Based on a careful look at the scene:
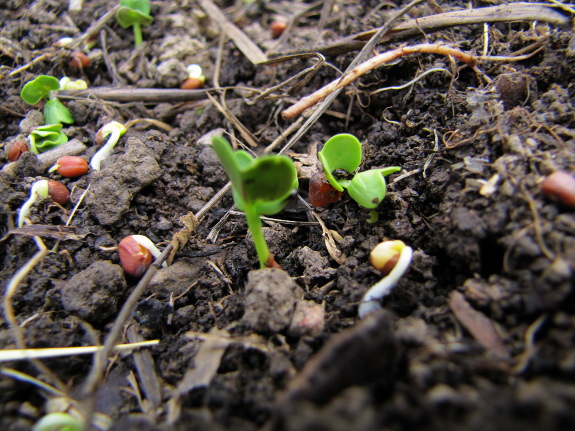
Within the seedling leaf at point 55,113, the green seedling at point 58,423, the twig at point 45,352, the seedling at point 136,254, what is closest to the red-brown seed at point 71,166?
the seedling leaf at point 55,113

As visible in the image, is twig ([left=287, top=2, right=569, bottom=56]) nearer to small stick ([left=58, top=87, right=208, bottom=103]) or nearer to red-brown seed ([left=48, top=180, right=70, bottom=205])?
small stick ([left=58, top=87, right=208, bottom=103])

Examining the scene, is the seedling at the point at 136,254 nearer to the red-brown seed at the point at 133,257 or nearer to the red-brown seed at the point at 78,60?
the red-brown seed at the point at 133,257

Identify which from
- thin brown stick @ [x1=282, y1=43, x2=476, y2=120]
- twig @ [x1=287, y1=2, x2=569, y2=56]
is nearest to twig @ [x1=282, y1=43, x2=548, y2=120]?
thin brown stick @ [x1=282, y1=43, x2=476, y2=120]

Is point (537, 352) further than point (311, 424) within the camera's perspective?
Yes

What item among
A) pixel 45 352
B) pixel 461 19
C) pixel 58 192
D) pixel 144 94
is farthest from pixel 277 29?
pixel 45 352

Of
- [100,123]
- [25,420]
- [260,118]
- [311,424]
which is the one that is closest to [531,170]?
[311,424]

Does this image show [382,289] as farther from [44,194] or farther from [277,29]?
[277,29]

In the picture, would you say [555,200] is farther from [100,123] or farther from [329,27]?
[100,123]
